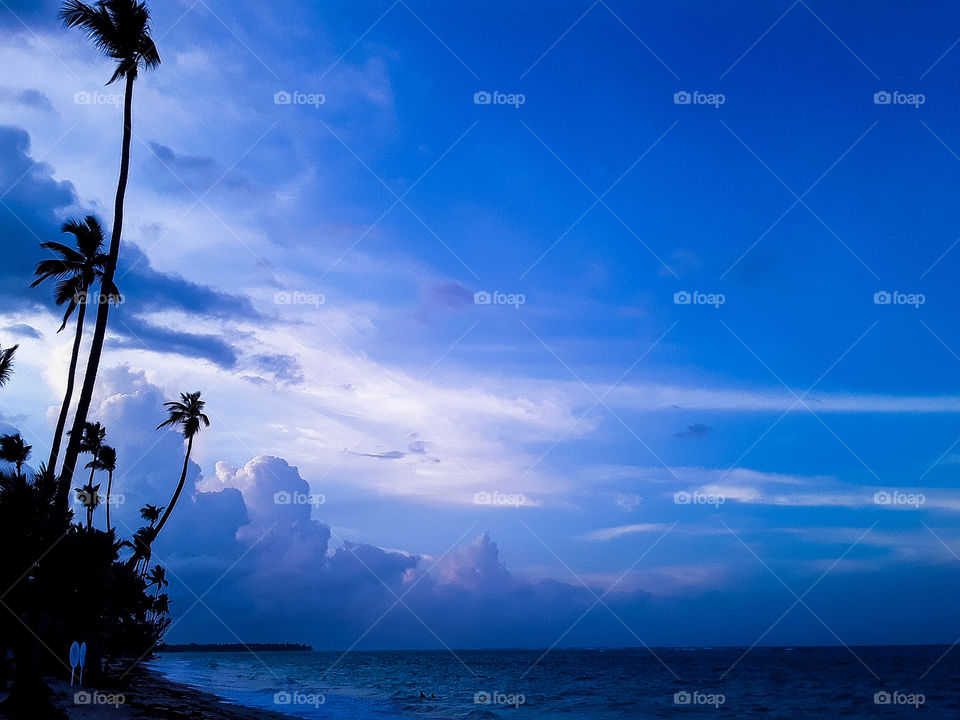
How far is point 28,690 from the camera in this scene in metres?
19.0

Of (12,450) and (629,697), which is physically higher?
(12,450)

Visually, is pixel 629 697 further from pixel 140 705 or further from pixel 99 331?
pixel 99 331

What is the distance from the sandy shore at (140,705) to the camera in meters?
23.4

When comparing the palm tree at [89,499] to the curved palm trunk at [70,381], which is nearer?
the curved palm trunk at [70,381]

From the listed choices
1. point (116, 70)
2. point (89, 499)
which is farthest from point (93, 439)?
point (116, 70)

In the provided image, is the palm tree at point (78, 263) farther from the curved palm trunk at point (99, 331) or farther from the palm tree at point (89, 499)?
the palm tree at point (89, 499)

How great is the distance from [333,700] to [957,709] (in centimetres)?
3832

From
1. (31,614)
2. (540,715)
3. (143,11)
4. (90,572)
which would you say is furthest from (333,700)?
(143,11)

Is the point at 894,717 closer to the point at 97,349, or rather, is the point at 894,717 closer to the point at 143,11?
the point at 97,349

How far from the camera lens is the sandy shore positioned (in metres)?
23.4

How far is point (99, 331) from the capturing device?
21.1m

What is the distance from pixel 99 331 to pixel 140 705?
619 inches

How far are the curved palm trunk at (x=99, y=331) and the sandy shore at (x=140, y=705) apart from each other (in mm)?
6148

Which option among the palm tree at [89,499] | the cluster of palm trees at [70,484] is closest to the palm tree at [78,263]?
the cluster of palm trees at [70,484]
